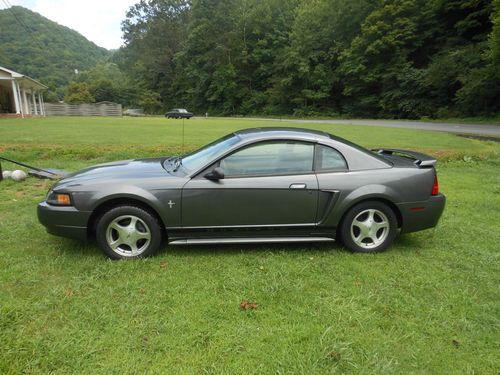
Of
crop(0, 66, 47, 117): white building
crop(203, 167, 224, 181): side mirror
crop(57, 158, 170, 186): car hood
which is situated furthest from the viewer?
crop(0, 66, 47, 117): white building

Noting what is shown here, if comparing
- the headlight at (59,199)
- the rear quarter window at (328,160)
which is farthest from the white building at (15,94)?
the rear quarter window at (328,160)

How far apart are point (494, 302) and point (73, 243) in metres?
4.27

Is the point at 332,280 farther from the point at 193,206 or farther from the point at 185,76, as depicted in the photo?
the point at 185,76

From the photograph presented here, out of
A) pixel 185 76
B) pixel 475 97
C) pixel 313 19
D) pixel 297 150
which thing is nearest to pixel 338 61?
pixel 313 19

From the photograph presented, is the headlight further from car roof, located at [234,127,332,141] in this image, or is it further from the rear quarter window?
the rear quarter window

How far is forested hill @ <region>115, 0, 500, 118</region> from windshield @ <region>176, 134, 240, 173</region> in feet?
90.9

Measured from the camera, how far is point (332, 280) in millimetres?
3340

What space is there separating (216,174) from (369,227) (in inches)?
70.8

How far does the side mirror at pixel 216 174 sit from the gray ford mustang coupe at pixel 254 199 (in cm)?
1

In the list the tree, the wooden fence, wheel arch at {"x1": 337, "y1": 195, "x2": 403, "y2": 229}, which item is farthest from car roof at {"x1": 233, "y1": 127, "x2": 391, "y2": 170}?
the tree

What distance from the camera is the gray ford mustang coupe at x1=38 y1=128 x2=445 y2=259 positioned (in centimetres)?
359

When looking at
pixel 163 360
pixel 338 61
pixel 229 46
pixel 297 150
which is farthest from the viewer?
pixel 229 46

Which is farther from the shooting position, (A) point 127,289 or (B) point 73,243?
(B) point 73,243

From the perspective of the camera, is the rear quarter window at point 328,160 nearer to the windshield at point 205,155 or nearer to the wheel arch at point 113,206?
the windshield at point 205,155
